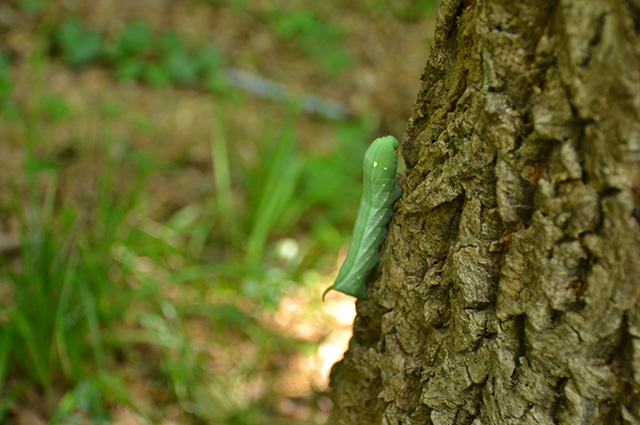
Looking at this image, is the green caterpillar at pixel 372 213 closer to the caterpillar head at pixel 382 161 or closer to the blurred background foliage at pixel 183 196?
the caterpillar head at pixel 382 161

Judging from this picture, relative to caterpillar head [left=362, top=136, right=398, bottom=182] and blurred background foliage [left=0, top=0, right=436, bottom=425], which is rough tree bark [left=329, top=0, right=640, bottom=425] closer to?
caterpillar head [left=362, top=136, right=398, bottom=182]

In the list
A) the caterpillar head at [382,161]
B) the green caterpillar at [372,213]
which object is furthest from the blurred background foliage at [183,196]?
the caterpillar head at [382,161]

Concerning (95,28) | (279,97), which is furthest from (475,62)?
(95,28)

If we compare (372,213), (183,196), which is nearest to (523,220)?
(372,213)

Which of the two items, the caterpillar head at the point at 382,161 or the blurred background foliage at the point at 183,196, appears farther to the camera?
the blurred background foliage at the point at 183,196

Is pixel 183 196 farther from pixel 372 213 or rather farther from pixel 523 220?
pixel 523 220

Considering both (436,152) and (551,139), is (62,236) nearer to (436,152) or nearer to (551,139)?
(436,152)
